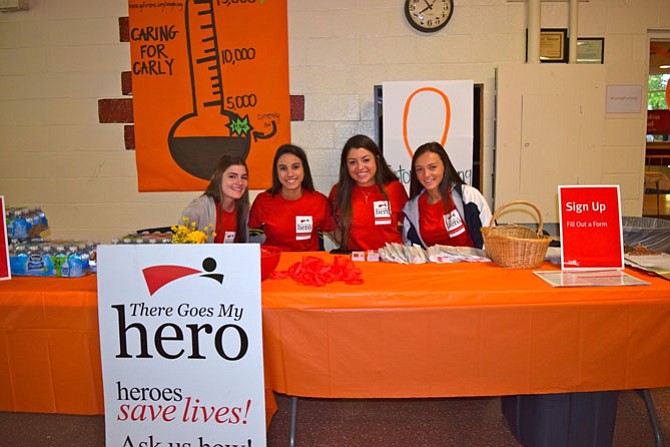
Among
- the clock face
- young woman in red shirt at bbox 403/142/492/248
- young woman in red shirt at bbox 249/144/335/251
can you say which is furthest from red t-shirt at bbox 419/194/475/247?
the clock face

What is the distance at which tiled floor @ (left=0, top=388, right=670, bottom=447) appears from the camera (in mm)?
2076

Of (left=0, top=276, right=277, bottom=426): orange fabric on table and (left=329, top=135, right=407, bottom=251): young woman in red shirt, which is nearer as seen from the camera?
(left=0, top=276, right=277, bottom=426): orange fabric on table

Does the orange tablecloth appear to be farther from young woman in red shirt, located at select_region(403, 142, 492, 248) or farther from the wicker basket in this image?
young woman in red shirt, located at select_region(403, 142, 492, 248)

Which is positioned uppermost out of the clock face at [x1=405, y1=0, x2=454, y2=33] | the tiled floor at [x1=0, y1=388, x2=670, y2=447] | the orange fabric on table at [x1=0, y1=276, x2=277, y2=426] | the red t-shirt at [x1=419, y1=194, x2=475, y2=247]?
the clock face at [x1=405, y1=0, x2=454, y2=33]

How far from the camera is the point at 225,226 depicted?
8.46 feet

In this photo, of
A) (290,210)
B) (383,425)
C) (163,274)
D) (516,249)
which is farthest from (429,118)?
(163,274)

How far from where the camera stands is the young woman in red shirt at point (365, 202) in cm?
273

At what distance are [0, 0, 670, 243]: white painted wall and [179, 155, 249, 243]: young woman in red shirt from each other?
1196 mm

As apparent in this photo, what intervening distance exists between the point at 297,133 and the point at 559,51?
75.0 inches

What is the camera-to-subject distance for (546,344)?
164 centimetres

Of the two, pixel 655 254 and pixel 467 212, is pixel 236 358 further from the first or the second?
pixel 655 254

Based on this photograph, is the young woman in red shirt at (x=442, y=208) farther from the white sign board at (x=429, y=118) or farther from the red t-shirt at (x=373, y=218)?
the white sign board at (x=429, y=118)

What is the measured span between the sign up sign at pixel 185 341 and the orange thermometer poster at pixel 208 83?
216cm

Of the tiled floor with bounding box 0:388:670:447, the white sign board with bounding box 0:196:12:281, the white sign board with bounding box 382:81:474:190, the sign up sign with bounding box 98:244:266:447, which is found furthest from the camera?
the white sign board with bounding box 382:81:474:190
